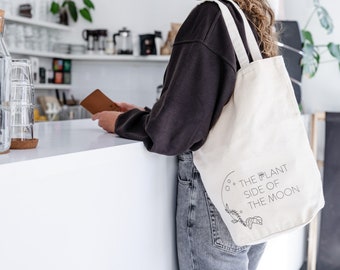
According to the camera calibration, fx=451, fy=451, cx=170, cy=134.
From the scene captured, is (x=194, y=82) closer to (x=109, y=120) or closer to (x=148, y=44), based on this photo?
(x=109, y=120)

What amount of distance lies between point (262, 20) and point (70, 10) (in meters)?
3.24

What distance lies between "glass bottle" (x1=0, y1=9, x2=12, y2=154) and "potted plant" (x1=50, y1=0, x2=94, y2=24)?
3.31 metres

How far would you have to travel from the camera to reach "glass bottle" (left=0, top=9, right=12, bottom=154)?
78 centimetres

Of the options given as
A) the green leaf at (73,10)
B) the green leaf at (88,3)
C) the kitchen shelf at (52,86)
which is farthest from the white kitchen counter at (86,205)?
the green leaf at (73,10)

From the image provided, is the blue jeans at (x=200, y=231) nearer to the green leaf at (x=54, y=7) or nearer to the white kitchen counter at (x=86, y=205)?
the white kitchen counter at (x=86, y=205)

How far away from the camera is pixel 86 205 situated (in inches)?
35.6

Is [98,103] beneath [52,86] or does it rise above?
above

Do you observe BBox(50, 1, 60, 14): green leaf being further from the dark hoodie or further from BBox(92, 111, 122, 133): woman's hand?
the dark hoodie

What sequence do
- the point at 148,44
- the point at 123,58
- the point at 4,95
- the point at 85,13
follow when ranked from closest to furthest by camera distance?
1. the point at 4,95
2. the point at 148,44
3. the point at 123,58
4. the point at 85,13

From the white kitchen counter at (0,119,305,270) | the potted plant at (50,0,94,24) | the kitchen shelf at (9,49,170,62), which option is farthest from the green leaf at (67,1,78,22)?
the white kitchen counter at (0,119,305,270)

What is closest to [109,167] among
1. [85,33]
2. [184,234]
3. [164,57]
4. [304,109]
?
[184,234]

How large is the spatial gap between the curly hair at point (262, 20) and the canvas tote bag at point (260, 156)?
0.31 ft

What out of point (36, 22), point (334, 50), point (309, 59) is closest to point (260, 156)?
point (309, 59)

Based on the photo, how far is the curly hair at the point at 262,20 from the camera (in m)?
1.09
